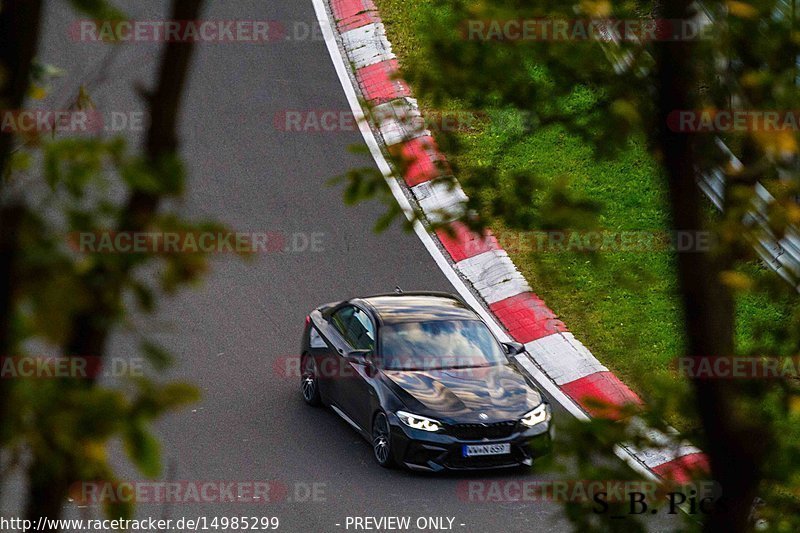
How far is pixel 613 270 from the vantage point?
13.3 meters

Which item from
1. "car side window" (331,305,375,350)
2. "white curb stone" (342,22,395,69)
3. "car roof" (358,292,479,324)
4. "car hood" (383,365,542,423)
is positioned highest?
"white curb stone" (342,22,395,69)

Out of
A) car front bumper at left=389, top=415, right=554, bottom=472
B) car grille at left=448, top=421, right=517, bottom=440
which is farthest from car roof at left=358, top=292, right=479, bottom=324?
car grille at left=448, top=421, right=517, bottom=440

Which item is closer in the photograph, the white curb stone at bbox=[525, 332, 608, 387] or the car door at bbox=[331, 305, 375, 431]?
the car door at bbox=[331, 305, 375, 431]

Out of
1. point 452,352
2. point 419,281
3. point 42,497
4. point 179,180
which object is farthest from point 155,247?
point 419,281

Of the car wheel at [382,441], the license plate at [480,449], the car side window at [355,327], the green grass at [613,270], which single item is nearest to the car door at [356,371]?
the car side window at [355,327]

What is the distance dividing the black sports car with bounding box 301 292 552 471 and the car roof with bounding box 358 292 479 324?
10mm

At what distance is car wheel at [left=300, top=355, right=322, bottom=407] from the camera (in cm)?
1215

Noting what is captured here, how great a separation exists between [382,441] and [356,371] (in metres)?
0.86

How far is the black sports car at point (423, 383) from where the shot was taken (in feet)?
35.0

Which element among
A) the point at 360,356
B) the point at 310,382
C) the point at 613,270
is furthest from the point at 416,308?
the point at 613,270

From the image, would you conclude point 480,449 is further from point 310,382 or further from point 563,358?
point 563,358

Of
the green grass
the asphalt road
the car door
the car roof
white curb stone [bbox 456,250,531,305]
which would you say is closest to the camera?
the asphalt road

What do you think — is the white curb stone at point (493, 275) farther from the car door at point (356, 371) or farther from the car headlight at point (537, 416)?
the car headlight at point (537, 416)

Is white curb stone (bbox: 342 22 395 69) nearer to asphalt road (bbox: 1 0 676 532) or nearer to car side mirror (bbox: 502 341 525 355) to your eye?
asphalt road (bbox: 1 0 676 532)
